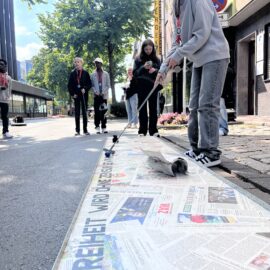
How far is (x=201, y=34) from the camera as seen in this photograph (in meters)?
3.62

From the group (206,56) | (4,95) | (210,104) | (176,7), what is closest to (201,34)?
(206,56)

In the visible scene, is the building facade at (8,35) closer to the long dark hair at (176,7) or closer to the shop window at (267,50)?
the shop window at (267,50)

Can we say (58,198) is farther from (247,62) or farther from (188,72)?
(188,72)

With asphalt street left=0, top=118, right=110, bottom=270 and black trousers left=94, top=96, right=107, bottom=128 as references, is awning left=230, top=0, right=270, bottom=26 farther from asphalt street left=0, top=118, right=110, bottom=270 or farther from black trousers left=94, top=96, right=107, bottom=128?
asphalt street left=0, top=118, right=110, bottom=270

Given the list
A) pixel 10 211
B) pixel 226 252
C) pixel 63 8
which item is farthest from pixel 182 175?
pixel 63 8

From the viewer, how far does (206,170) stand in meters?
3.41

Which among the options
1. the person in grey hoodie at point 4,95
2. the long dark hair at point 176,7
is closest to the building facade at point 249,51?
the person in grey hoodie at point 4,95

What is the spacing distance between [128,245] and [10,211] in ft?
3.56

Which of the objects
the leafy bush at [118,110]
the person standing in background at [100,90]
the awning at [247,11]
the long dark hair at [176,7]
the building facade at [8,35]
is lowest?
the leafy bush at [118,110]

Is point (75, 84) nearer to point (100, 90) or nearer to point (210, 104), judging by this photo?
point (100, 90)

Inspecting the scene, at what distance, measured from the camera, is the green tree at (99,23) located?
2170cm

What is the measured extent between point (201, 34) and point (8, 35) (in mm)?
56542

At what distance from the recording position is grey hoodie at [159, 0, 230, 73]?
143 inches

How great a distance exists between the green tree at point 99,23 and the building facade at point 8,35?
32.8 metres
